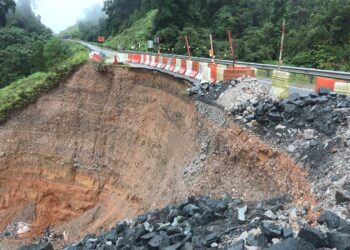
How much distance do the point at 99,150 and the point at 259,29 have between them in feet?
82.3

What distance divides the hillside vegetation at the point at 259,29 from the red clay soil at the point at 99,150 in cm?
1312

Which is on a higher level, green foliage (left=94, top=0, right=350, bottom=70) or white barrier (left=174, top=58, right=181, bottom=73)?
green foliage (left=94, top=0, right=350, bottom=70)

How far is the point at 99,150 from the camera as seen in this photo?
2208 centimetres

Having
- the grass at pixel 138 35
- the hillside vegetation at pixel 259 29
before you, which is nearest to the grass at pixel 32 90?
the hillside vegetation at pixel 259 29

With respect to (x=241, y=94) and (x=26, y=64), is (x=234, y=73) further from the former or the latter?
(x=26, y=64)

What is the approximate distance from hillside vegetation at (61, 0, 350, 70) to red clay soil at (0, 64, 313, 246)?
1312 centimetres

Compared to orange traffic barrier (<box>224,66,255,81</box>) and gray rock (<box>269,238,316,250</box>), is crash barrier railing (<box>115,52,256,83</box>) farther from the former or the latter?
gray rock (<box>269,238,316,250</box>)

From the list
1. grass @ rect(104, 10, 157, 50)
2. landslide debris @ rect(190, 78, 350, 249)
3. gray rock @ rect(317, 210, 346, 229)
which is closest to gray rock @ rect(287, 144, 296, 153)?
landslide debris @ rect(190, 78, 350, 249)

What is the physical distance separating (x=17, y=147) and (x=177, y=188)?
45.0 ft

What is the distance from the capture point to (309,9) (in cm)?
3953

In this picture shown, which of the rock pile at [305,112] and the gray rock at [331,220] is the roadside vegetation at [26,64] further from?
the gray rock at [331,220]

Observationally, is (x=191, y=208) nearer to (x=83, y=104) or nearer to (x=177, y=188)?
(x=177, y=188)

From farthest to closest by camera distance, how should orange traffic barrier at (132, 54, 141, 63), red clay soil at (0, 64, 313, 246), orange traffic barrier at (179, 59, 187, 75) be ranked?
orange traffic barrier at (132, 54, 141, 63)
orange traffic barrier at (179, 59, 187, 75)
red clay soil at (0, 64, 313, 246)

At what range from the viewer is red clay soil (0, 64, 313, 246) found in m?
15.6
